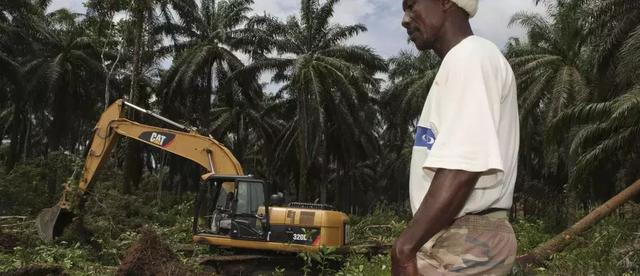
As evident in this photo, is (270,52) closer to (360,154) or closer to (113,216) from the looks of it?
(360,154)

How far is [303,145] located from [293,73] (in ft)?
13.3

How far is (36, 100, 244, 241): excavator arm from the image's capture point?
15.5 meters

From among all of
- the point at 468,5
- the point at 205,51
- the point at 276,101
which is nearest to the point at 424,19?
the point at 468,5

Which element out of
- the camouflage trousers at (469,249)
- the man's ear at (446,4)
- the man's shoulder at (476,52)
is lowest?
the camouflage trousers at (469,249)

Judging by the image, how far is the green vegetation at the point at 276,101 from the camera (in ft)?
61.4

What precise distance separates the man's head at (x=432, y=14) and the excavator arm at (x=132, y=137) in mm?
13486

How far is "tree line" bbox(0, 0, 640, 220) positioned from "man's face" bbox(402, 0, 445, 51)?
1958cm

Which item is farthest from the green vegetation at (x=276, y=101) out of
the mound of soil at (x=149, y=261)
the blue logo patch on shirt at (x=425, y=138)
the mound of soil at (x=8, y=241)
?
the blue logo patch on shirt at (x=425, y=138)

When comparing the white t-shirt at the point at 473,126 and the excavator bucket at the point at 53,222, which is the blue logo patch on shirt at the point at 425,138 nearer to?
the white t-shirt at the point at 473,126

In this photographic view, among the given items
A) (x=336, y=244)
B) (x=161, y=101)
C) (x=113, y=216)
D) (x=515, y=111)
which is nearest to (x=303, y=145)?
(x=161, y=101)

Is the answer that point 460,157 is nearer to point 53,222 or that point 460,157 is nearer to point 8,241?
point 53,222

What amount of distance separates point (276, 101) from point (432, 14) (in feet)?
137

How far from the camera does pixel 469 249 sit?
1.80 meters

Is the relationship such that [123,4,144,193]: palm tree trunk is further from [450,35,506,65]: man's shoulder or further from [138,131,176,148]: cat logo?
[450,35,506,65]: man's shoulder
